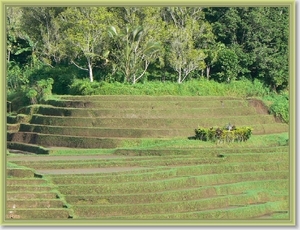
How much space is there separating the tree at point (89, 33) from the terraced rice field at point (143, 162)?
12.4 feet

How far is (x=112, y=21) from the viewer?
48.2 m

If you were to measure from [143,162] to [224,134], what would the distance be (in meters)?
5.45

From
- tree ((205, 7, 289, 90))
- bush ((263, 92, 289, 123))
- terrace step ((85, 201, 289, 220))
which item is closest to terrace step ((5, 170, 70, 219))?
terrace step ((85, 201, 289, 220))

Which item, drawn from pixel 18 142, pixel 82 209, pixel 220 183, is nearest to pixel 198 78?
pixel 18 142

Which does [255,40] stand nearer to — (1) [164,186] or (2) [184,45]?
(2) [184,45]

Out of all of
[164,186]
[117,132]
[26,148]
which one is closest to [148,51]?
[117,132]

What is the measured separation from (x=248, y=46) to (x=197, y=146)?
12404 millimetres

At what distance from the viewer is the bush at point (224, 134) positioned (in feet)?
134

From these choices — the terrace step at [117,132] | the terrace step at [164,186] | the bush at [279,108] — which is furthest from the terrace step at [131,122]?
the terrace step at [164,186]

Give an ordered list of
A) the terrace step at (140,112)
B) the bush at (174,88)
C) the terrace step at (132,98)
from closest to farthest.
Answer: the terrace step at (140,112)
the terrace step at (132,98)
the bush at (174,88)

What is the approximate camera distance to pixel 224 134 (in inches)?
1610

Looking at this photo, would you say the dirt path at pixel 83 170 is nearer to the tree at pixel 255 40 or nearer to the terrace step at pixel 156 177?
the terrace step at pixel 156 177

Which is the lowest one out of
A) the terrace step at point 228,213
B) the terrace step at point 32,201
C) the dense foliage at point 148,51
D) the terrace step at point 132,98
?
the terrace step at point 228,213

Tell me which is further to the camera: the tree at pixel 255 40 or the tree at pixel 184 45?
the tree at pixel 255 40
